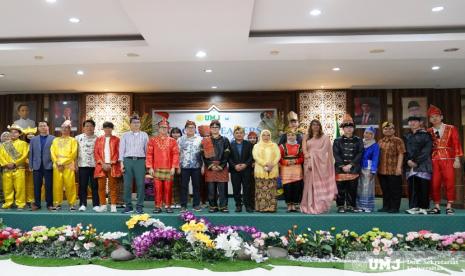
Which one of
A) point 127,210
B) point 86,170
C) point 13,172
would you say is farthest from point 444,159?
point 13,172

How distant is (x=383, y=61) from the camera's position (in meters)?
6.86

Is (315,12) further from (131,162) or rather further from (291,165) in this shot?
(131,162)

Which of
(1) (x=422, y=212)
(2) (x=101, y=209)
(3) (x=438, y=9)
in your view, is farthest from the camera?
(2) (x=101, y=209)

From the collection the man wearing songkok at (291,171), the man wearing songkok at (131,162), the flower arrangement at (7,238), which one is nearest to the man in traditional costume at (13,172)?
the flower arrangement at (7,238)

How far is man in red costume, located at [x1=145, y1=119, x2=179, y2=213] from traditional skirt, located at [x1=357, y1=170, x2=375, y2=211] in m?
2.68

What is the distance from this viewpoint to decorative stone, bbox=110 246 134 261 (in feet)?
15.2

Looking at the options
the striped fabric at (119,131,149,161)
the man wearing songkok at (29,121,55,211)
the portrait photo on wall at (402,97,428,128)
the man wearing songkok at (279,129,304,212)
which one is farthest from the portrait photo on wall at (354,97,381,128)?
the man wearing songkok at (29,121,55,211)

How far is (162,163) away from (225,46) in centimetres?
200

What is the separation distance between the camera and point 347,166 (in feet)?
18.1

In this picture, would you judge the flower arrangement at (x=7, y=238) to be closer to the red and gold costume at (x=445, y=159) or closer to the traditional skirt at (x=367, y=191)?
the traditional skirt at (x=367, y=191)

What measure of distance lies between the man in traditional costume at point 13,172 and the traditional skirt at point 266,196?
3599 millimetres

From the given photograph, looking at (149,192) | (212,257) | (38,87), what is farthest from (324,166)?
(38,87)

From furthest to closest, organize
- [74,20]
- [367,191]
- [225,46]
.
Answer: [225,46] < [367,191] < [74,20]

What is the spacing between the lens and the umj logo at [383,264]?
4344 mm
